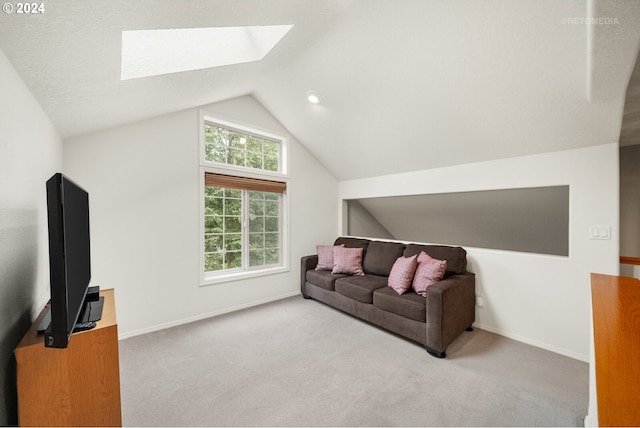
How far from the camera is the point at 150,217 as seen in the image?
2.69 metres

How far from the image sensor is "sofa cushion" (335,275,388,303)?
2850mm

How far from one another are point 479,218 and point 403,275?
201 cm

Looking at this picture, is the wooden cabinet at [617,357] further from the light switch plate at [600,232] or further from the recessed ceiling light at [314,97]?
the recessed ceiling light at [314,97]

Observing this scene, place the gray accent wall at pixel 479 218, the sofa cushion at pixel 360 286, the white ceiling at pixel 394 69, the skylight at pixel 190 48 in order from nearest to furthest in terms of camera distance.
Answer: the white ceiling at pixel 394 69 → the skylight at pixel 190 48 → the sofa cushion at pixel 360 286 → the gray accent wall at pixel 479 218

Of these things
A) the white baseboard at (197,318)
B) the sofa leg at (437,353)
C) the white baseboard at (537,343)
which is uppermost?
the white baseboard at (197,318)

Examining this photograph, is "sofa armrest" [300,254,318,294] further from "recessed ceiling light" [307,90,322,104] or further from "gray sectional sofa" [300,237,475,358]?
"recessed ceiling light" [307,90,322,104]

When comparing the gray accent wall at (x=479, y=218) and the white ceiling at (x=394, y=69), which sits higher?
the white ceiling at (x=394, y=69)

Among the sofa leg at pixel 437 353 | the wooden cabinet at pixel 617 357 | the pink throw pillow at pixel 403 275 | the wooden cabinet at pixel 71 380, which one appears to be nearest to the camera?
the wooden cabinet at pixel 617 357

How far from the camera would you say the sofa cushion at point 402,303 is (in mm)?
2352

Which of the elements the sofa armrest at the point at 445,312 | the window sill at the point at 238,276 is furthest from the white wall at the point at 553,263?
the window sill at the point at 238,276

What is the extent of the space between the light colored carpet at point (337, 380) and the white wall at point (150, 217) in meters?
0.38

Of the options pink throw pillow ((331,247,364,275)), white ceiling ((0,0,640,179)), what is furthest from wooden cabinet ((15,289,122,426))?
pink throw pillow ((331,247,364,275))

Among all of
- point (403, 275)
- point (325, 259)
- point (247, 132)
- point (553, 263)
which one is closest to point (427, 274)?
point (403, 275)

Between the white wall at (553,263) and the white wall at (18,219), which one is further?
the white wall at (553,263)
